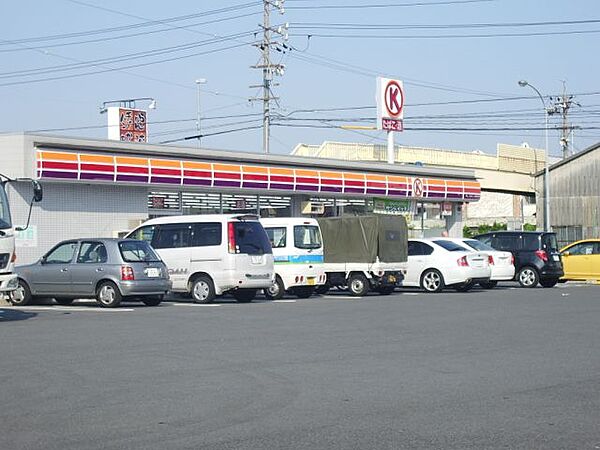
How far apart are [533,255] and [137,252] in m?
14.2

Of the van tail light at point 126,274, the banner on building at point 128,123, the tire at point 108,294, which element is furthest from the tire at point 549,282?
the banner on building at point 128,123

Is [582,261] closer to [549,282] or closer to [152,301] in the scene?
[549,282]

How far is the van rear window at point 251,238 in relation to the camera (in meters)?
22.6

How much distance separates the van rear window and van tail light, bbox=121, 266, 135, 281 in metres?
2.83

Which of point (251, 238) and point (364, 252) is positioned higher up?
point (251, 238)

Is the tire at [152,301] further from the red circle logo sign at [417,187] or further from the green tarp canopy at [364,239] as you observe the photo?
the red circle logo sign at [417,187]

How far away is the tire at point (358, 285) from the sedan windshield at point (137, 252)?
6.56 metres

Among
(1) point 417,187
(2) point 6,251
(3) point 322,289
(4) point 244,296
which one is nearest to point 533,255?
(3) point 322,289

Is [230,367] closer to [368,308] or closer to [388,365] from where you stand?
[388,365]

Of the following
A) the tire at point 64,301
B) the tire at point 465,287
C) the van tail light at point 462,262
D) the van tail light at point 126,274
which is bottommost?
the tire at point 64,301

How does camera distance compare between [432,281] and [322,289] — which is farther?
[432,281]

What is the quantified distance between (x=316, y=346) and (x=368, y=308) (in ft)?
24.0

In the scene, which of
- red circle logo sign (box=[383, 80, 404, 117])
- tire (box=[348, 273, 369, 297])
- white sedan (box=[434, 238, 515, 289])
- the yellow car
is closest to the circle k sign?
red circle logo sign (box=[383, 80, 404, 117])

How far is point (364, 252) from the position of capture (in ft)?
85.3
